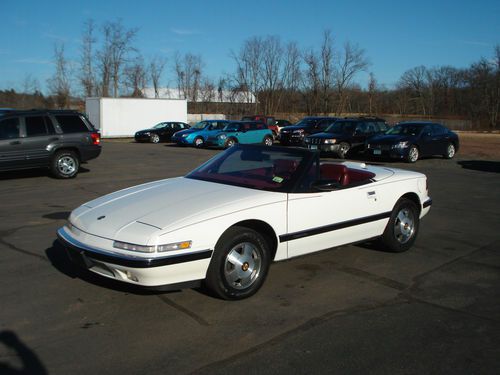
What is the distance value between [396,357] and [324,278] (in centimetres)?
179

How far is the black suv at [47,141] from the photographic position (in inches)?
488

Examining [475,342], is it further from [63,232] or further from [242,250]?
[63,232]

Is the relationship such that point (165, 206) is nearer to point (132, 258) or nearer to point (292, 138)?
point (132, 258)

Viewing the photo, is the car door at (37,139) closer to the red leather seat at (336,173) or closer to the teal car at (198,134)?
the red leather seat at (336,173)

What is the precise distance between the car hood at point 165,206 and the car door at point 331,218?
30 centimetres

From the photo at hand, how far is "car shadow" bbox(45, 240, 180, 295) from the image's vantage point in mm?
4734

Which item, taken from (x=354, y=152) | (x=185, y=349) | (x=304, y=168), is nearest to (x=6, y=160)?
(x=304, y=168)

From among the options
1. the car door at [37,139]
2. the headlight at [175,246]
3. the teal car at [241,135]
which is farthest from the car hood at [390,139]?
the headlight at [175,246]

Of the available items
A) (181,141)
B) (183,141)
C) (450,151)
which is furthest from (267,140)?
(450,151)

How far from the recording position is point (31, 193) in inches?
428

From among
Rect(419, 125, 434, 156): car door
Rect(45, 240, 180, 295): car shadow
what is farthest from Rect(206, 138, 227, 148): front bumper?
Rect(45, 240, 180, 295): car shadow

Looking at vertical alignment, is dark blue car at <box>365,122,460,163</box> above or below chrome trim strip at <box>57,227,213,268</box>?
above

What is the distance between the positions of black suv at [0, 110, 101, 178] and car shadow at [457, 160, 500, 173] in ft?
41.0

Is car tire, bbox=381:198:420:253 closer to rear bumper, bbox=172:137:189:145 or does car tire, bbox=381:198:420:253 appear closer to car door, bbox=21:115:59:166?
car door, bbox=21:115:59:166
